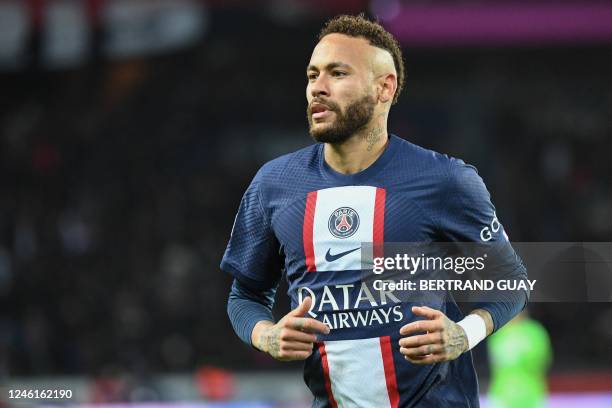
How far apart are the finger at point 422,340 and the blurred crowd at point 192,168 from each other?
972 centimetres

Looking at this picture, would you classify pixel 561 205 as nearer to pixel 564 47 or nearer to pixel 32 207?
pixel 564 47

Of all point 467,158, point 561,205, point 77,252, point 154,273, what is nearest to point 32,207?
point 77,252

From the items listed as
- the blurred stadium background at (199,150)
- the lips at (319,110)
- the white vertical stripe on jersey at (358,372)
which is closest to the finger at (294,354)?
the white vertical stripe on jersey at (358,372)

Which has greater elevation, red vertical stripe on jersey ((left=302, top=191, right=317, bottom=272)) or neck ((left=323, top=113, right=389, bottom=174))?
neck ((left=323, top=113, right=389, bottom=174))

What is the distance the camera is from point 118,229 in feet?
49.7

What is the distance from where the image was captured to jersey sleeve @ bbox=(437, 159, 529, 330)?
3.18 metres

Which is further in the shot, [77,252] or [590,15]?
[590,15]

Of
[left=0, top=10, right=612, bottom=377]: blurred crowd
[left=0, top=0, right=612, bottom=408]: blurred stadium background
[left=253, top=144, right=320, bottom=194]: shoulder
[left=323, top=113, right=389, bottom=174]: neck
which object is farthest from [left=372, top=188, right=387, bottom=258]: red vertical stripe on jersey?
[left=0, top=10, right=612, bottom=377]: blurred crowd

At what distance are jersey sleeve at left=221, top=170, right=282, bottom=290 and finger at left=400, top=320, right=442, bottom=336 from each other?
2.27ft

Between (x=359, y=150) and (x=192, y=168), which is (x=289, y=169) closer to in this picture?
(x=359, y=150)

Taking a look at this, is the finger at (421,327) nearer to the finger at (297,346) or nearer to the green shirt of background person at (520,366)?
the finger at (297,346)

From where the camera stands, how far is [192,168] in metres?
16.5

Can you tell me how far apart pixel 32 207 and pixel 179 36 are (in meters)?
3.31

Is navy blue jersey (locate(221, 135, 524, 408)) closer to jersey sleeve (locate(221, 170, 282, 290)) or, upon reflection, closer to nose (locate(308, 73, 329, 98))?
jersey sleeve (locate(221, 170, 282, 290))
